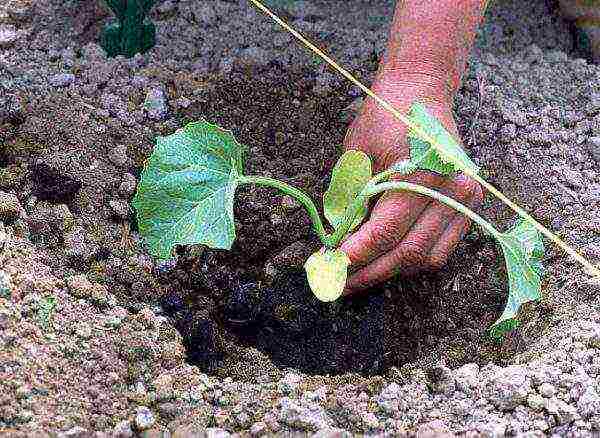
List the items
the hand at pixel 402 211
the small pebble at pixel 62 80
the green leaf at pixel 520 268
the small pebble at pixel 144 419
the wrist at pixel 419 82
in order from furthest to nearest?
the small pebble at pixel 62 80
the wrist at pixel 419 82
the hand at pixel 402 211
the green leaf at pixel 520 268
the small pebble at pixel 144 419

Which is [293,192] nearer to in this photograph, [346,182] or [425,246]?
[346,182]

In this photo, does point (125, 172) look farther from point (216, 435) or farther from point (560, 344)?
point (560, 344)

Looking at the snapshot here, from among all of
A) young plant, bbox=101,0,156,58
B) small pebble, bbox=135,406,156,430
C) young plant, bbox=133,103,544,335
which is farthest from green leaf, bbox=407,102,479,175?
A: young plant, bbox=101,0,156,58

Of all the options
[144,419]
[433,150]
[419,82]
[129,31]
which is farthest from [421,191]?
[129,31]

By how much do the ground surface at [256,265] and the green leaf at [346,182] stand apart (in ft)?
0.60

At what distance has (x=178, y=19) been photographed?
2.02m

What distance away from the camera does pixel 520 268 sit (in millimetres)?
1327

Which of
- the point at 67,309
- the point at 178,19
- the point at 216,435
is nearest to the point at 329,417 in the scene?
the point at 216,435

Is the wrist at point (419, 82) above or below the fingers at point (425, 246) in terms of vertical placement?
above

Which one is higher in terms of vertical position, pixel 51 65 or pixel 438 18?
pixel 438 18

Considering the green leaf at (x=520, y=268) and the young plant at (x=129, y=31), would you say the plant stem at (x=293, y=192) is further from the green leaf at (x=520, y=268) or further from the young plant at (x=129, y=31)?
the young plant at (x=129, y=31)

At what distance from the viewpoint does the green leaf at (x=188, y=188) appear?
134 cm

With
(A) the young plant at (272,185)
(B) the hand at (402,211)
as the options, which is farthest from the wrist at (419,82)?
(A) the young plant at (272,185)

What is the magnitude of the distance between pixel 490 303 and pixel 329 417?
1.50 ft
